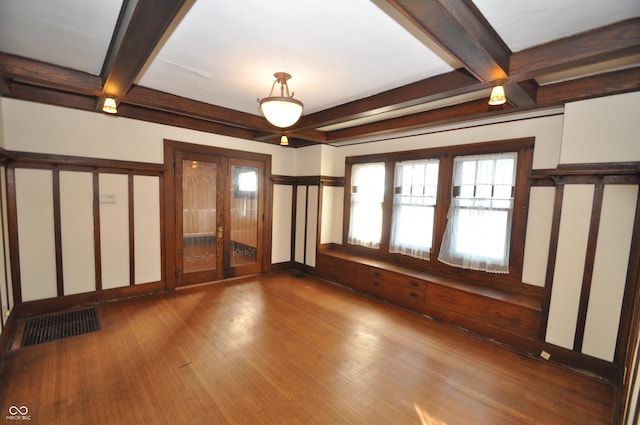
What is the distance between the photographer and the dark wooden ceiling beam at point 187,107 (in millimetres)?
3141

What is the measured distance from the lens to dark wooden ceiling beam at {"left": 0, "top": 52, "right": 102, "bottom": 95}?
247 cm

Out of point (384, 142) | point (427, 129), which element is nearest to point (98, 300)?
point (384, 142)

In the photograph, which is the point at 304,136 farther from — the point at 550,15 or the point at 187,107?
the point at 550,15

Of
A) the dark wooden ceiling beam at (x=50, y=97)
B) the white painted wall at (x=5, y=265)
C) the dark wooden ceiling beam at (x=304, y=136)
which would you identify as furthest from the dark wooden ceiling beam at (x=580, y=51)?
the white painted wall at (x=5, y=265)

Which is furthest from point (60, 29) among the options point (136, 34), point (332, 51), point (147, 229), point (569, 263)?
point (569, 263)

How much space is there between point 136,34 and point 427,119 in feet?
10.4

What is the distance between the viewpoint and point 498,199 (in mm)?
3441

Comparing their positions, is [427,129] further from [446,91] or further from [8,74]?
[8,74]

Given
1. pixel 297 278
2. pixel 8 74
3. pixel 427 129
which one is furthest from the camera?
pixel 297 278

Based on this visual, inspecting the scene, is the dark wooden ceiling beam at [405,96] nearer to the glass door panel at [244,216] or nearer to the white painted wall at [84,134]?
the glass door panel at [244,216]

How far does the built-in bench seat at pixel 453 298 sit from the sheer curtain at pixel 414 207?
0.38m

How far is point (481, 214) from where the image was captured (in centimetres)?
360

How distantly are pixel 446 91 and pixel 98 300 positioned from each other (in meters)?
5.11

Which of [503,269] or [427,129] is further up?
[427,129]
